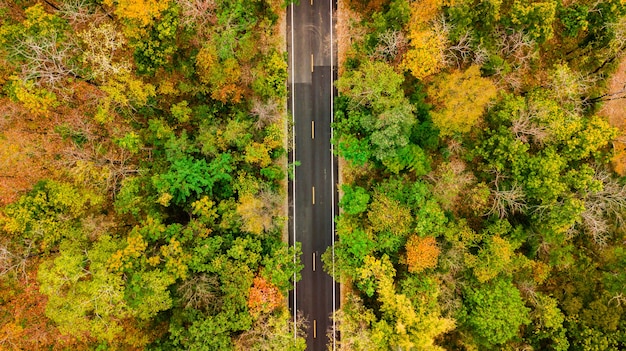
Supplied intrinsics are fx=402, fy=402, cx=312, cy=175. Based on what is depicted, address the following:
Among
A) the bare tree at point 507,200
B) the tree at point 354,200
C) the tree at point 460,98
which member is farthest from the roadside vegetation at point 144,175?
the bare tree at point 507,200

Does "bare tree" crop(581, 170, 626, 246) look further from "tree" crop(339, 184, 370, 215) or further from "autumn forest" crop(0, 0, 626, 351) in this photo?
"tree" crop(339, 184, 370, 215)

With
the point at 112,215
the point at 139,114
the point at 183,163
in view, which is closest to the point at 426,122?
the point at 183,163

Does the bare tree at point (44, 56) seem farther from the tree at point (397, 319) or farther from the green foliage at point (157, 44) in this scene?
the tree at point (397, 319)

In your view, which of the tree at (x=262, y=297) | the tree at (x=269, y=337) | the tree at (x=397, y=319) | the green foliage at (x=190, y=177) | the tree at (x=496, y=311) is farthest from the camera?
the tree at (x=496, y=311)

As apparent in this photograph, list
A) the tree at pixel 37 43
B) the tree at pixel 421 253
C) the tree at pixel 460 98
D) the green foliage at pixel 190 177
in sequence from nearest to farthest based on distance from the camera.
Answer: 1. the tree at pixel 37 43
2. the green foliage at pixel 190 177
3. the tree at pixel 460 98
4. the tree at pixel 421 253

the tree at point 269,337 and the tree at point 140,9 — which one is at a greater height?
the tree at point 140,9

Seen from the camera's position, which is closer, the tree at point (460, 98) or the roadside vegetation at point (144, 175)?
the roadside vegetation at point (144, 175)
